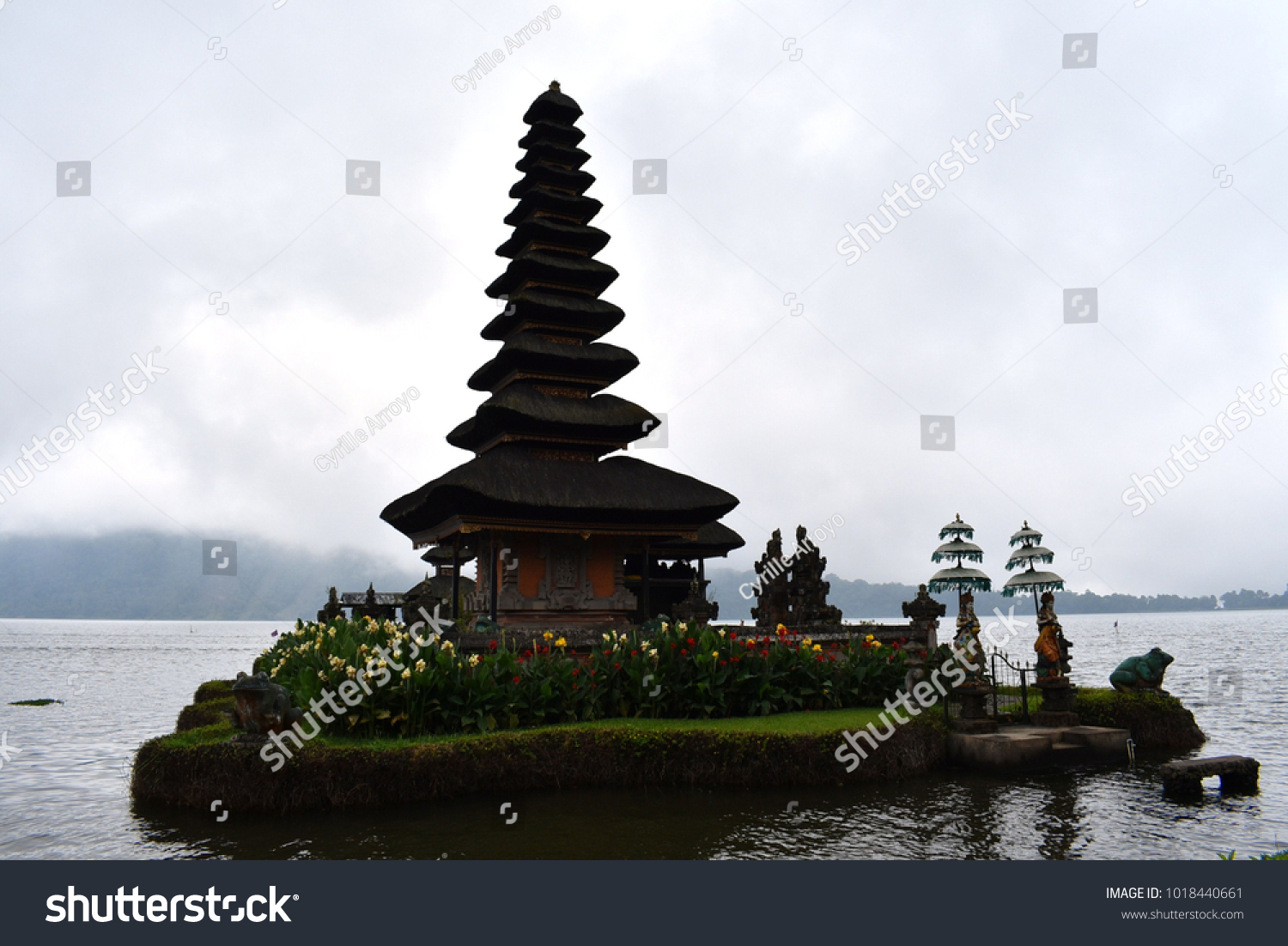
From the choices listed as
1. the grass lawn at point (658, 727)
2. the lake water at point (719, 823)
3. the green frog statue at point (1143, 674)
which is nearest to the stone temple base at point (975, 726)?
the lake water at point (719, 823)

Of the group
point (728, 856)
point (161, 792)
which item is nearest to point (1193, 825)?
point (728, 856)

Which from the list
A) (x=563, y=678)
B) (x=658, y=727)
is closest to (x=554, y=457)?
(x=563, y=678)

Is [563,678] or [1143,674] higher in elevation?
[563,678]

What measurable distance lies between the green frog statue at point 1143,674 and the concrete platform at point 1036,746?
10.6 ft

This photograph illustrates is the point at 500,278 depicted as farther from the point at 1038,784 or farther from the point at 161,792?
the point at 1038,784

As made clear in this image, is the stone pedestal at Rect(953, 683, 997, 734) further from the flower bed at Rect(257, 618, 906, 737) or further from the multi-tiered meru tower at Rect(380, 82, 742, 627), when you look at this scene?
the multi-tiered meru tower at Rect(380, 82, 742, 627)

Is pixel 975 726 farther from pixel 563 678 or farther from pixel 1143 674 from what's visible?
pixel 563 678

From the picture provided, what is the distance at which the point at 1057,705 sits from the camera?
14031mm

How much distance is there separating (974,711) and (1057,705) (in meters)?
2.07

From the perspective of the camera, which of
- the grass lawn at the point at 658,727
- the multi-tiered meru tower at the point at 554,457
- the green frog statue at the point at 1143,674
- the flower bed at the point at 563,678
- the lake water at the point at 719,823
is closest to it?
the lake water at the point at 719,823

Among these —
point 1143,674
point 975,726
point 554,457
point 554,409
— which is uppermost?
point 554,409

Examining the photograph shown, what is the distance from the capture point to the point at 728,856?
26.8 feet

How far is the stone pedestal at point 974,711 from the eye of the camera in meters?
12.9

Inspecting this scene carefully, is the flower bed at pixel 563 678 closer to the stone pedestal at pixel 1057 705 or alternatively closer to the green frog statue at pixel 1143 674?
the stone pedestal at pixel 1057 705
